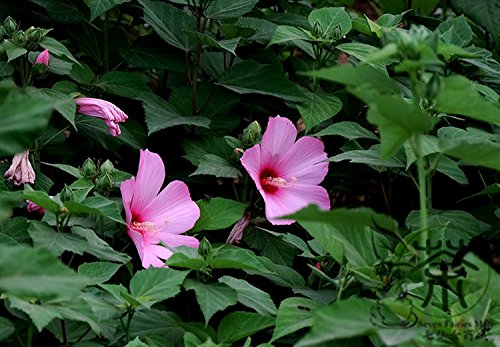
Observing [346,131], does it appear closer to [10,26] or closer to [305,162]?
[305,162]

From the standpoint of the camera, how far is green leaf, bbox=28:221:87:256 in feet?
4.30

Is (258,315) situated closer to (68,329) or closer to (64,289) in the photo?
(68,329)

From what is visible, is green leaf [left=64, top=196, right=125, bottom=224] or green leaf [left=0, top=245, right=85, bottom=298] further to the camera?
green leaf [left=64, top=196, right=125, bottom=224]

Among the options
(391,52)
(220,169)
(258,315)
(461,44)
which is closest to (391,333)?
(391,52)

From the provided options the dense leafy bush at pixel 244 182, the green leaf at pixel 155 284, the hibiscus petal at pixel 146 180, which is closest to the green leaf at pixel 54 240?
the dense leafy bush at pixel 244 182

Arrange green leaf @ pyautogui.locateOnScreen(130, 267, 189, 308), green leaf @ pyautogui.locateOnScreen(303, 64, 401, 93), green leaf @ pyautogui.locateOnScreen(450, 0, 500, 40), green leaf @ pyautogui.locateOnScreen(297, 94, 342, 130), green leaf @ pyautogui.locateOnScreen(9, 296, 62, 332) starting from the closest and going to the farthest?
green leaf @ pyautogui.locateOnScreen(303, 64, 401, 93), green leaf @ pyautogui.locateOnScreen(9, 296, 62, 332), green leaf @ pyautogui.locateOnScreen(130, 267, 189, 308), green leaf @ pyautogui.locateOnScreen(297, 94, 342, 130), green leaf @ pyautogui.locateOnScreen(450, 0, 500, 40)

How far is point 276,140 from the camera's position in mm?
1732

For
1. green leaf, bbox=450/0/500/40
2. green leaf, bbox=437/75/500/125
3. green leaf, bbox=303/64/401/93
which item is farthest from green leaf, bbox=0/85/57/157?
green leaf, bbox=450/0/500/40

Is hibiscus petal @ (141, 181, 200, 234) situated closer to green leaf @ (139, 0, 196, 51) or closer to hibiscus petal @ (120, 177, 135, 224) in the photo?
hibiscus petal @ (120, 177, 135, 224)

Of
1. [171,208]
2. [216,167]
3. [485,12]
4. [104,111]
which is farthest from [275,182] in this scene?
[485,12]

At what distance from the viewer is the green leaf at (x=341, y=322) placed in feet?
2.81

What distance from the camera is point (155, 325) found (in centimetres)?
137

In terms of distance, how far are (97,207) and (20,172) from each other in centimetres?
30

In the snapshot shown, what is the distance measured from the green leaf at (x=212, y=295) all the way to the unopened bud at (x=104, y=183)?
25cm
